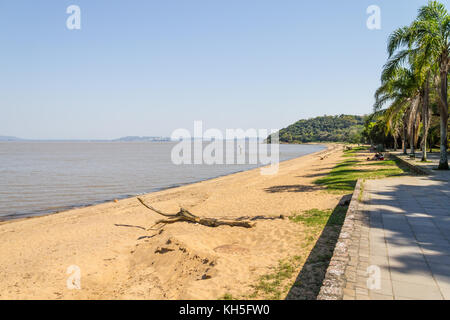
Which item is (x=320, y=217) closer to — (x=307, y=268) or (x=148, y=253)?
(x=307, y=268)

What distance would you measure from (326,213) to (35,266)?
874cm

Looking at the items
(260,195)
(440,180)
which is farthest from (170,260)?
(440,180)

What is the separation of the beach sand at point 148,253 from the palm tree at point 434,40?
9366 mm

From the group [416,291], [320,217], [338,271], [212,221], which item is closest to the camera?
[416,291]

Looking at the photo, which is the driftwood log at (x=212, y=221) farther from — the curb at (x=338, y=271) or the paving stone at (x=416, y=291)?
the paving stone at (x=416, y=291)

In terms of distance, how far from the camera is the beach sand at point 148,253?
5594 millimetres

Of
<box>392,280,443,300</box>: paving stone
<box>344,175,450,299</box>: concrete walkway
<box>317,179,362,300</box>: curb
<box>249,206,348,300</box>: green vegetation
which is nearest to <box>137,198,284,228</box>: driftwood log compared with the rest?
<box>249,206,348,300</box>: green vegetation

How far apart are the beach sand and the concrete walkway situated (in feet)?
5.00

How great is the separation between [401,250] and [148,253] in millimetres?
6099

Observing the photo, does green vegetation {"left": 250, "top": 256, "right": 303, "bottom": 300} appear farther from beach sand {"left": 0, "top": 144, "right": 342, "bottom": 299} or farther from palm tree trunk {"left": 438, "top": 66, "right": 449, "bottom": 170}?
palm tree trunk {"left": 438, "top": 66, "right": 449, "bottom": 170}

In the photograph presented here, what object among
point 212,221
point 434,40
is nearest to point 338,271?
point 212,221

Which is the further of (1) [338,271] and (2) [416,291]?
(1) [338,271]

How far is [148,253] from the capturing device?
776cm
